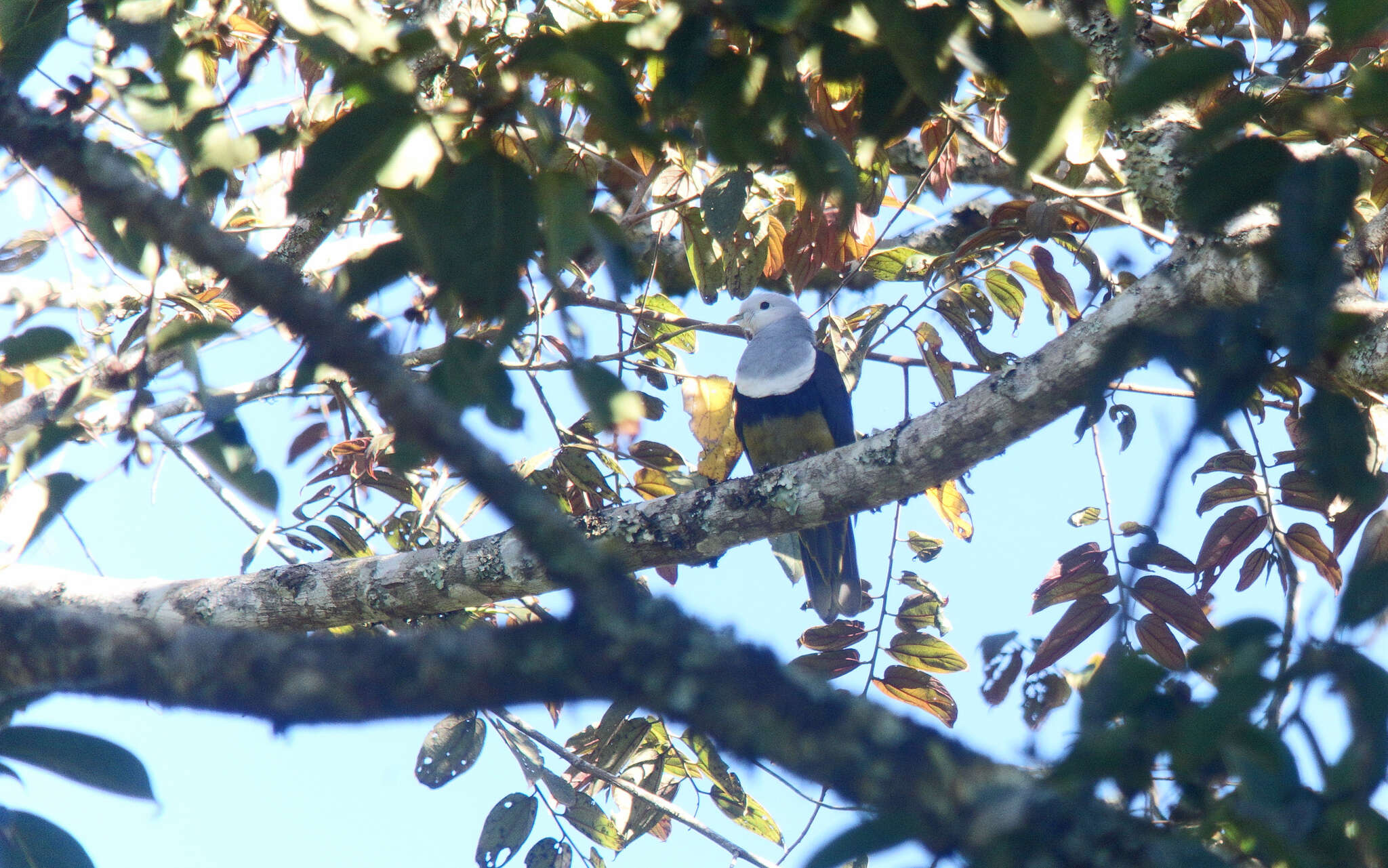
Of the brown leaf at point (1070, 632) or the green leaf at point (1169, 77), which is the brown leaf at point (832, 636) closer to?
the brown leaf at point (1070, 632)

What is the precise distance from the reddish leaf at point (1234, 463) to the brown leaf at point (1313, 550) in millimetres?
179

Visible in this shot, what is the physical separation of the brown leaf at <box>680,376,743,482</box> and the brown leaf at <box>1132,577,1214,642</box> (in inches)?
47.5

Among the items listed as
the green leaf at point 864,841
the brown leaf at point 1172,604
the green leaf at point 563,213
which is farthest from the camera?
the brown leaf at point 1172,604

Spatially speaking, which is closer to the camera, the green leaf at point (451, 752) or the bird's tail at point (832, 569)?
the green leaf at point (451, 752)

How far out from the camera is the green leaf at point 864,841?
2.29 ft

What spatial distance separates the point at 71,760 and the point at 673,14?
0.95 meters

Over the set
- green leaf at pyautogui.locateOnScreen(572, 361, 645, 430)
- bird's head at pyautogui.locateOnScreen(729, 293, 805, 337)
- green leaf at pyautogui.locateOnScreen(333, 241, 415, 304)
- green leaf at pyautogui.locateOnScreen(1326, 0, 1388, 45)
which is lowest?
green leaf at pyautogui.locateOnScreen(572, 361, 645, 430)

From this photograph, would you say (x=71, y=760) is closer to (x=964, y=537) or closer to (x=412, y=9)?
(x=412, y=9)

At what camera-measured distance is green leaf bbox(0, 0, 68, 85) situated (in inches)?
49.4

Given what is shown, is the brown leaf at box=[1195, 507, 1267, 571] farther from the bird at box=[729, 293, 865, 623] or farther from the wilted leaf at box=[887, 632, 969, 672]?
the bird at box=[729, 293, 865, 623]

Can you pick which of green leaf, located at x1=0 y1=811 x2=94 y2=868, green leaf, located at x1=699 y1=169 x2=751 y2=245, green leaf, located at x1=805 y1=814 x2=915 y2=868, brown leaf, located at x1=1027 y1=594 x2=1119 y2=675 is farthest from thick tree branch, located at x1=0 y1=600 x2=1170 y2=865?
green leaf, located at x1=699 y1=169 x2=751 y2=245

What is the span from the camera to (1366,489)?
0.77 meters

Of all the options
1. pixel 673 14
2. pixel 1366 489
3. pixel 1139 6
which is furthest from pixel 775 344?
pixel 1366 489

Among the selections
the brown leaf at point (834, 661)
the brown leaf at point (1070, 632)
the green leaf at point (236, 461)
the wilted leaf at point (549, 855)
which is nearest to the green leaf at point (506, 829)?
the wilted leaf at point (549, 855)
